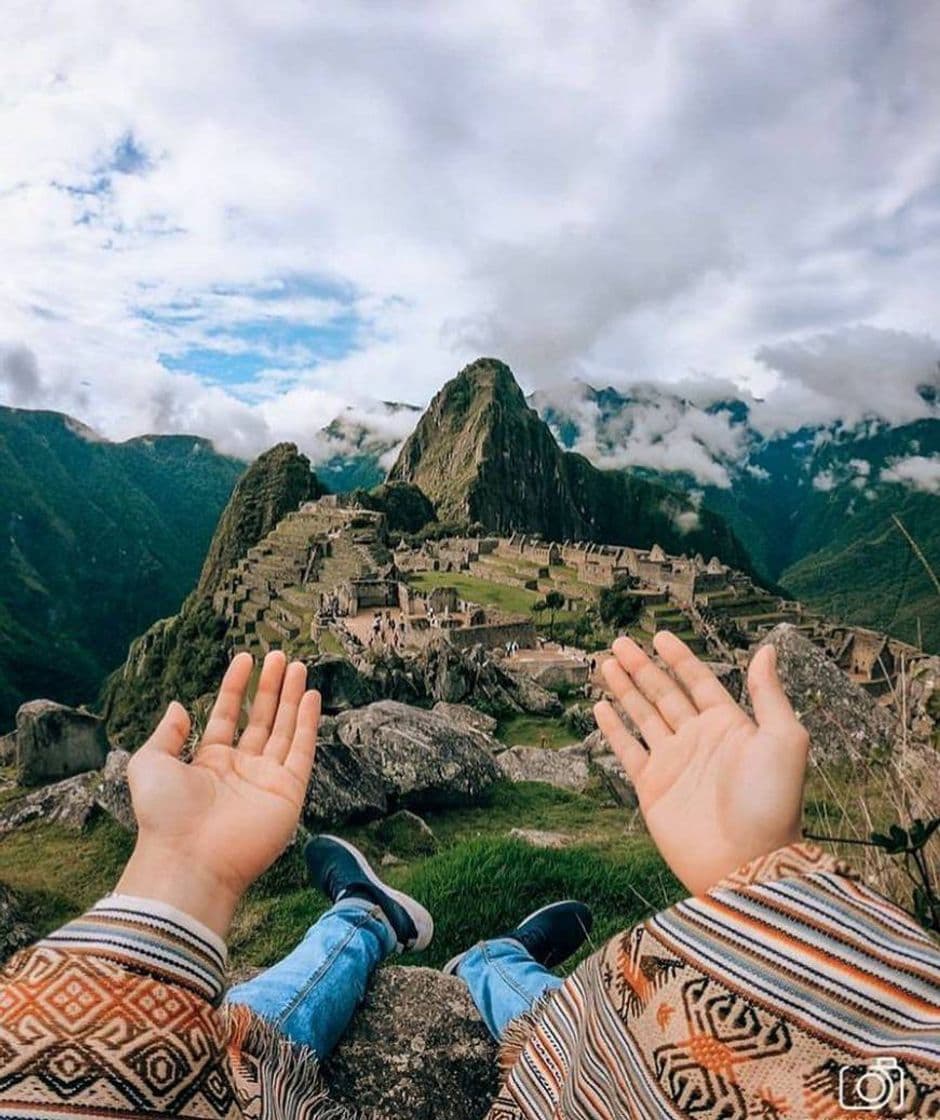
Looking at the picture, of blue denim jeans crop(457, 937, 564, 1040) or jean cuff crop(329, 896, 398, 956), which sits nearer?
blue denim jeans crop(457, 937, 564, 1040)

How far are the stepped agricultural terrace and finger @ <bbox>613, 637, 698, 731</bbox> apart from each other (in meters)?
21.5

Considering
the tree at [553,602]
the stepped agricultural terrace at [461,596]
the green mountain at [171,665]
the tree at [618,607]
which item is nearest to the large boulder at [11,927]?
the stepped agricultural terrace at [461,596]

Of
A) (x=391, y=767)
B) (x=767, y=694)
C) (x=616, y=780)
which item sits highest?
(x=767, y=694)

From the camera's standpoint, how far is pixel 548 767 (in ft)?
26.1

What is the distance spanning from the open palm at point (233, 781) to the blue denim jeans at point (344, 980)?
770mm

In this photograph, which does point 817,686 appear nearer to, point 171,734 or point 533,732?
point 533,732

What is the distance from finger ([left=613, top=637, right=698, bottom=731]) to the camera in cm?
200

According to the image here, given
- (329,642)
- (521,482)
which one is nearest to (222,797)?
(329,642)

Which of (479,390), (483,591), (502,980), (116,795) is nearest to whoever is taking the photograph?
(502,980)

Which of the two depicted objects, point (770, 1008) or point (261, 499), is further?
point (261, 499)

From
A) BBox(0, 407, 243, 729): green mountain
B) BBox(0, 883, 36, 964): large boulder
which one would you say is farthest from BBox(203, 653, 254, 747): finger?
BBox(0, 407, 243, 729): green mountain

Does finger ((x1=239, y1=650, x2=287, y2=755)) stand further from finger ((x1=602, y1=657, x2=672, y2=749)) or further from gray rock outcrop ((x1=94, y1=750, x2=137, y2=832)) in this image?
gray rock outcrop ((x1=94, y1=750, x2=137, y2=832))

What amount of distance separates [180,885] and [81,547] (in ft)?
471

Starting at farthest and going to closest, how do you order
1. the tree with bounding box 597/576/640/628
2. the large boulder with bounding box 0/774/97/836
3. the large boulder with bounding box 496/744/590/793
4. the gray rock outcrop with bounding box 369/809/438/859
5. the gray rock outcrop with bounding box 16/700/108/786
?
the tree with bounding box 597/576/640/628, the gray rock outcrop with bounding box 16/700/108/786, the large boulder with bounding box 496/744/590/793, the large boulder with bounding box 0/774/97/836, the gray rock outcrop with bounding box 369/809/438/859
